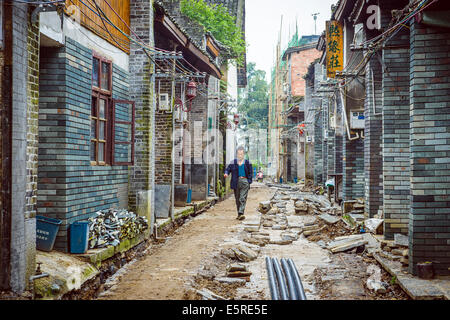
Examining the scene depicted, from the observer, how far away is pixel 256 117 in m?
51.5

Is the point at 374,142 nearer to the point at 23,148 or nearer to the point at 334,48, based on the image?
the point at 334,48

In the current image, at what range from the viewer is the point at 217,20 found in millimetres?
22219

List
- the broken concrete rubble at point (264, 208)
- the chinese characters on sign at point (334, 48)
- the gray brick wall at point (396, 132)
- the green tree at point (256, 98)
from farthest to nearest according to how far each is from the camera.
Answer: the green tree at point (256, 98)
the broken concrete rubble at point (264, 208)
the chinese characters on sign at point (334, 48)
the gray brick wall at point (396, 132)

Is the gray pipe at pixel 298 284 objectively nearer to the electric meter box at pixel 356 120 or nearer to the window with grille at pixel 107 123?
the window with grille at pixel 107 123

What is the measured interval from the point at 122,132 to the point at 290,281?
178 inches

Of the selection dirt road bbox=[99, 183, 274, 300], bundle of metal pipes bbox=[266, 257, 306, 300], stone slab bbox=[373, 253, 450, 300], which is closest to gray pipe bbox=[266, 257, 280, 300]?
bundle of metal pipes bbox=[266, 257, 306, 300]

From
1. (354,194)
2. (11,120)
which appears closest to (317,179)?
(354,194)

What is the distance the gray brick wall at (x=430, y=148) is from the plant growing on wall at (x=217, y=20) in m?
16.1

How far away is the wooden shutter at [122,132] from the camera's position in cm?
830

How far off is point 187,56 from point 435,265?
11706 millimetres

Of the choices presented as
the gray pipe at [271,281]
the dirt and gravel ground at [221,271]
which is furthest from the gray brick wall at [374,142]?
the gray pipe at [271,281]

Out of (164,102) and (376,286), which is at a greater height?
(164,102)

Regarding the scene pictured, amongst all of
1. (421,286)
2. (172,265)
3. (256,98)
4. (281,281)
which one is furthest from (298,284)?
(256,98)
